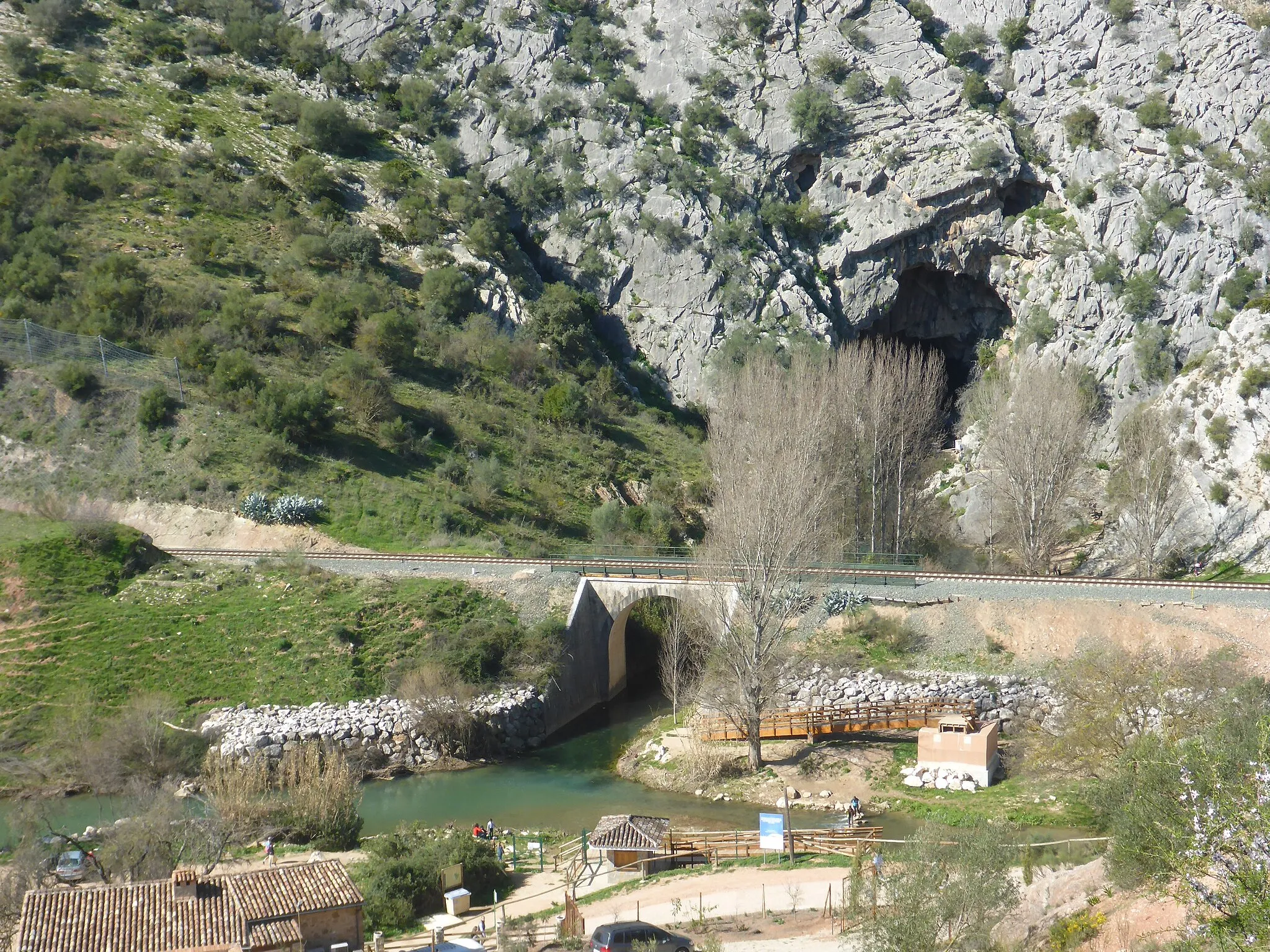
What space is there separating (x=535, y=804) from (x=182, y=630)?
16.2 m

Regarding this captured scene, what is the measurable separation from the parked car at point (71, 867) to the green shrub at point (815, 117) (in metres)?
71.6

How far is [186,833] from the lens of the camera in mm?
24109

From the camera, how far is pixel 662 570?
139 feet

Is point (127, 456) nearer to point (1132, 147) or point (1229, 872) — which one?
point (1229, 872)

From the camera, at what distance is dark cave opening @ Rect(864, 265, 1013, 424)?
259 feet

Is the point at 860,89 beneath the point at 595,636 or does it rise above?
above

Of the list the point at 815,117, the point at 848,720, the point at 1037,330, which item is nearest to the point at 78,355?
the point at 848,720

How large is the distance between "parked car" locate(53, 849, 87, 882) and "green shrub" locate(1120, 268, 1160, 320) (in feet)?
208

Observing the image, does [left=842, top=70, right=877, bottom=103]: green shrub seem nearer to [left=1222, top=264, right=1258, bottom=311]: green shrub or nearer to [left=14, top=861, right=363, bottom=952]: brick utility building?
[left=1222, top=264, right=1258, bottom=311]: green shrub

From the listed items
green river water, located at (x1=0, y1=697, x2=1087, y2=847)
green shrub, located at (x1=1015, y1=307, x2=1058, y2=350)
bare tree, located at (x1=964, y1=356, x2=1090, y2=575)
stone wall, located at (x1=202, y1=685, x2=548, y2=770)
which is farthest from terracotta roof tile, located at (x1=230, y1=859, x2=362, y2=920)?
green shrub, located at (x1=1015, y1=307, x2=1058, y2=350)

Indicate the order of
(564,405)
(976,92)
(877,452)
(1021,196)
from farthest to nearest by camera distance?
(976,92), (1021,196), (564,405), (877,452)

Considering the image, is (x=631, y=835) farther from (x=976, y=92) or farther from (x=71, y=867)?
(x=976, y=92)

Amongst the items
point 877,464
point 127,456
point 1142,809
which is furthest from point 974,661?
point 127,456

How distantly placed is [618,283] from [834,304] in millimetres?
15805
